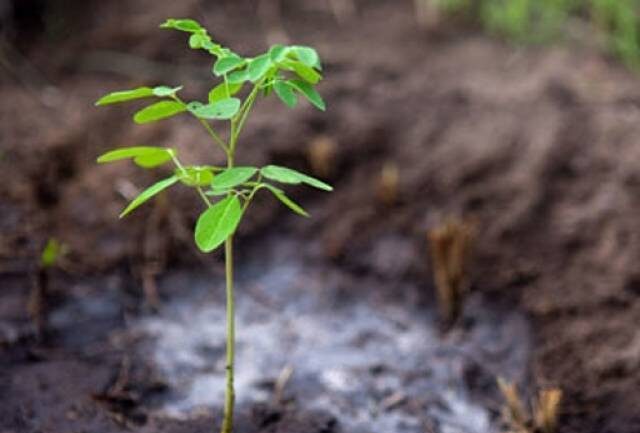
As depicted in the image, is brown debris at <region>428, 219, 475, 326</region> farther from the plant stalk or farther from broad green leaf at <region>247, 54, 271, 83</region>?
broad green leaf at <region>247, 54, 271, 83</region>

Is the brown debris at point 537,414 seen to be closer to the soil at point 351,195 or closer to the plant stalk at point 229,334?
the soil at point 351,195

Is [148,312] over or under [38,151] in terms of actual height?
under

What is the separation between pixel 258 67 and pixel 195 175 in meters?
0.29

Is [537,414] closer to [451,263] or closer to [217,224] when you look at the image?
[451,263]

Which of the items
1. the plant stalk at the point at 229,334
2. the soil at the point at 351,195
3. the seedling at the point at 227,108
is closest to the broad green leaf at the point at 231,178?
the seedling at the point at 227,108

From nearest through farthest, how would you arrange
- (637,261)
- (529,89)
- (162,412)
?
(162,412), (637,261), (529,89)

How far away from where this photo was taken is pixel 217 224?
1.74 meters

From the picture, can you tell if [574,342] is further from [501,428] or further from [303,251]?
[303,251]

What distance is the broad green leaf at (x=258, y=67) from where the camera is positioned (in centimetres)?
169

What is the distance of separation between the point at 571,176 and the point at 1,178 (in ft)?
6.95

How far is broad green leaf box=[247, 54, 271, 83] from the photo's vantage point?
66.7 inches

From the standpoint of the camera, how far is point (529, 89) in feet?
11.6

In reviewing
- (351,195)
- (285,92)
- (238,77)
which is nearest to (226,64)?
(238,77)

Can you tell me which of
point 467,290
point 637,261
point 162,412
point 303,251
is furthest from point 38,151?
point 637,261
